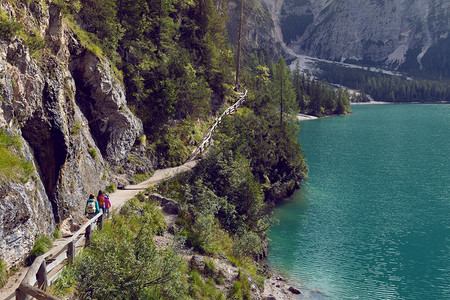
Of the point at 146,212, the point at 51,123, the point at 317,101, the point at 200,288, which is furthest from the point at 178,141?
the point at 317,101

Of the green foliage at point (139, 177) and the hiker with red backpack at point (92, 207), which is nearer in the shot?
the hiker with red backpack at point (92, 207)

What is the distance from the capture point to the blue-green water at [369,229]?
2817 cm

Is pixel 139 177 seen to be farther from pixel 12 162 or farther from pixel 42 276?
pixel 42 276

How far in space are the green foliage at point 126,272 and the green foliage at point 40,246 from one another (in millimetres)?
1571

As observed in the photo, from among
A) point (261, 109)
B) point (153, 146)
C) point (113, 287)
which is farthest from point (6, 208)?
point (261, 109)

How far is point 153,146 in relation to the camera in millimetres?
33656

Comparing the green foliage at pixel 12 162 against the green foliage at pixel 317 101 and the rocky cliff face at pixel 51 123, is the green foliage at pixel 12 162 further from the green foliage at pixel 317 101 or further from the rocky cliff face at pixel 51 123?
the green foliage at pixel 317 101

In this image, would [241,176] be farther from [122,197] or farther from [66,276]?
[66,276]

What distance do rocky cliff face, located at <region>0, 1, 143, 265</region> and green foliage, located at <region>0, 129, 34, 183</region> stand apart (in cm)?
34

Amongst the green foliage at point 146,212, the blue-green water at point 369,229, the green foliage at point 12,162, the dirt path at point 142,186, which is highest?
the green foliage at point 12,162

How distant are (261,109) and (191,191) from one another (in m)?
29.9

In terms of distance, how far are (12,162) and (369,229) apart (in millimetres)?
33784

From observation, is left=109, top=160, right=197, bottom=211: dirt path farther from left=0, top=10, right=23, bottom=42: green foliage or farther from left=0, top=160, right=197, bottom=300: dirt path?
left=0, top=10, right=23, bottom=42: green foliage

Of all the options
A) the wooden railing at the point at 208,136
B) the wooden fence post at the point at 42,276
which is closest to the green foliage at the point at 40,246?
the wooden fence post at the point at 42,276
